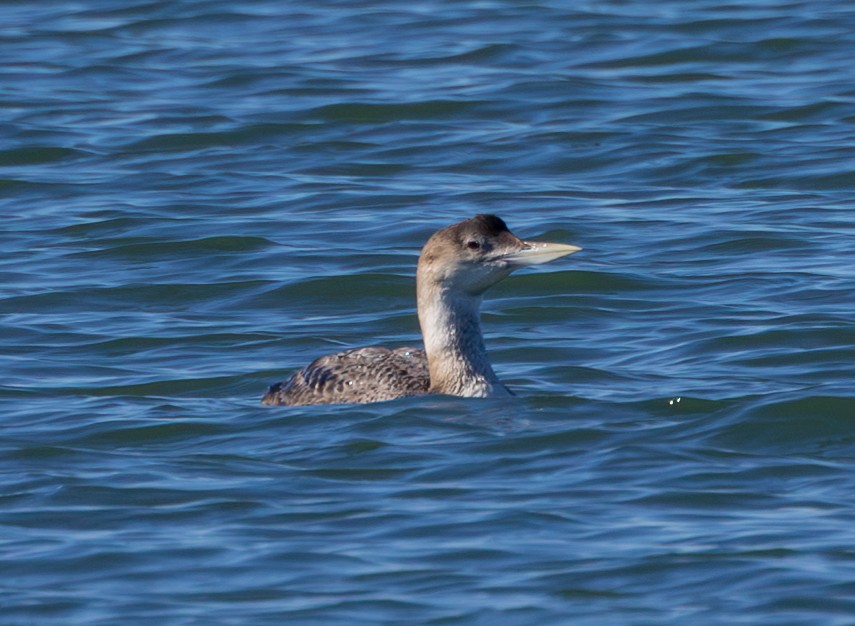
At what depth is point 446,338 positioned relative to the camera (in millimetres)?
10008

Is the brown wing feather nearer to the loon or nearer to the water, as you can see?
the loon

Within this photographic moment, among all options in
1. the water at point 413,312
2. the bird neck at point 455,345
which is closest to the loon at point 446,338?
the bird neck at point 455,345

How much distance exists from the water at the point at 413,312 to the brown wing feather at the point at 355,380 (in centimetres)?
15

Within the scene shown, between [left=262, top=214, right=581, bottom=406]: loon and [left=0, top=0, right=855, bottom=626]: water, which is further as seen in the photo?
[left=262, top=214, right=581, bottom=406]: loon

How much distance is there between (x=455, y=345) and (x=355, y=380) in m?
0.52

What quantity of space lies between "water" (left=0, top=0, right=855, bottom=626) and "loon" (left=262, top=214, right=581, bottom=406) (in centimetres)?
19

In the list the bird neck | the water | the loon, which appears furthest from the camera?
Answer: the bird neck

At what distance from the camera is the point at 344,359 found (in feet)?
33.5

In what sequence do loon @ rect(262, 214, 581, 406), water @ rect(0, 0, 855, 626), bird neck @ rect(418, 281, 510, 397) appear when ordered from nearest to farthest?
water @ rect(0, 0, 855, 626), loon @ rect(262, 214, 581, 406), bird neck @ rect(418, 281, 510, 397)

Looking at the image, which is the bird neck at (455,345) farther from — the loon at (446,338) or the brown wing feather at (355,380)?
the brown wing feather at (355,380)

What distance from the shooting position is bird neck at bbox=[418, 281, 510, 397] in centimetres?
1002

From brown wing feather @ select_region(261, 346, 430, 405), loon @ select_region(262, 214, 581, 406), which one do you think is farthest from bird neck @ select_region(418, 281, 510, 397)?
brown wing feather @ select_region(261, 346, 430, 405)

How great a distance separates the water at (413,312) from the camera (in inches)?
296

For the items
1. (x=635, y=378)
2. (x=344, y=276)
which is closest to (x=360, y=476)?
(x=635, y=378)
